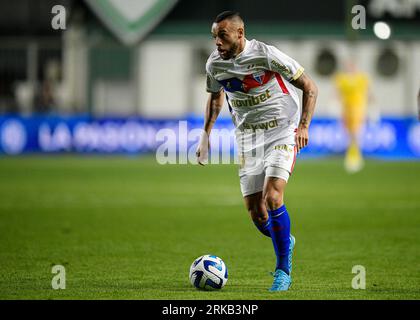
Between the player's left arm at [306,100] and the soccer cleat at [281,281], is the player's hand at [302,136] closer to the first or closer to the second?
the player's left arm at [306,100]

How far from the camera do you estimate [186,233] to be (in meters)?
12.8

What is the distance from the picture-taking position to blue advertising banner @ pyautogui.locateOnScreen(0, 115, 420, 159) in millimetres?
27000

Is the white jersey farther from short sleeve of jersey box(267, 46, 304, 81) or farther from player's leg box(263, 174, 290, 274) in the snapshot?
player's leg box(263, 174, 290, 274)

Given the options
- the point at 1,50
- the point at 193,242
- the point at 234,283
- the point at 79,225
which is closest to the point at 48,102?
the point at 1,50

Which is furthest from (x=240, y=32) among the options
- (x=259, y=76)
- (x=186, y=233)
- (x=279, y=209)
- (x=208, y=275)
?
(x=186, y=233)

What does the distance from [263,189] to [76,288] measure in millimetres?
1781

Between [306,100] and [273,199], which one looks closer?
[273,199]

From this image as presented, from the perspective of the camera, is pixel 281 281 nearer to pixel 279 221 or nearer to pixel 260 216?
pixel 279 221

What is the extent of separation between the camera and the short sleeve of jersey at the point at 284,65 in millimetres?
8359

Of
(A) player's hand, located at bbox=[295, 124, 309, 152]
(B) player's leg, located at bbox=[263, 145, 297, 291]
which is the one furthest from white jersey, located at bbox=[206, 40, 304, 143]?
(A) player's hand, located at bbox=[295, 124, 309, 152]

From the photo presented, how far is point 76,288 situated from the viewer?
8281 mm

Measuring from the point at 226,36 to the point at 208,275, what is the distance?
1.98m

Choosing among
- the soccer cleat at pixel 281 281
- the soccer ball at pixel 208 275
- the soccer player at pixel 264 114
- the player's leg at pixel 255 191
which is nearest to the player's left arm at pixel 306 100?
the soccer player at pixel 264 114
